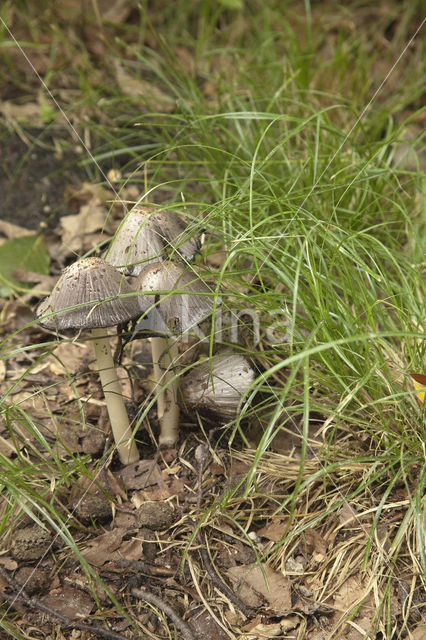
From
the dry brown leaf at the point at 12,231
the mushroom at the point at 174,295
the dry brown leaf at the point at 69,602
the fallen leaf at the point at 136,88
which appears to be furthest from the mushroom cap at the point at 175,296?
the fallen leaf at the point at 136,88

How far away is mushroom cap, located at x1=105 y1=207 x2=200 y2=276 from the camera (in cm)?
181

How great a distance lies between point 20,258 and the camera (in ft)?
9.21

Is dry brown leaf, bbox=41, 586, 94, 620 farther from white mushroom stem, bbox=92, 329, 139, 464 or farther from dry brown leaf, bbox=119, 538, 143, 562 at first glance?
white mushroom stem, bbox=92, 329, 139, 464

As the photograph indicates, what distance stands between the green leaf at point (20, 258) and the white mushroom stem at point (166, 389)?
1.01 metres

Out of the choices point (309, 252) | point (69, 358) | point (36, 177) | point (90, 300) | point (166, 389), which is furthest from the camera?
point (36, 177)

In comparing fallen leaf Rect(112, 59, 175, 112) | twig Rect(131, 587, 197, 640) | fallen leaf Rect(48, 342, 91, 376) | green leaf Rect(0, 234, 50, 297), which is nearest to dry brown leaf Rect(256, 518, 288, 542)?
twig Rect(131, 587, 197, 640)

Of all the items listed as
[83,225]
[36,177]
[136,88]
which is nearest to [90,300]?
[83,225]

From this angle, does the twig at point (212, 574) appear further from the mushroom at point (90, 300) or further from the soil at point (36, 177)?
the soil at point (36, 177)

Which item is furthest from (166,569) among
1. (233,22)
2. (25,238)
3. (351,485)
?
(233,22)

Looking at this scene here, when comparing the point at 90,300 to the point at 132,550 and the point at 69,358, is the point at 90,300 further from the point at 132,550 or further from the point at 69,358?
the point at 69,358

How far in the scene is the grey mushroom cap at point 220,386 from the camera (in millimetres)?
1953

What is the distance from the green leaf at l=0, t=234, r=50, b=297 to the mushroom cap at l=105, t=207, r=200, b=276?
3.32ft

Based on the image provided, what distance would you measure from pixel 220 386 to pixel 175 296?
1.21 ft

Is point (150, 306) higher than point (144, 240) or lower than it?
lower
